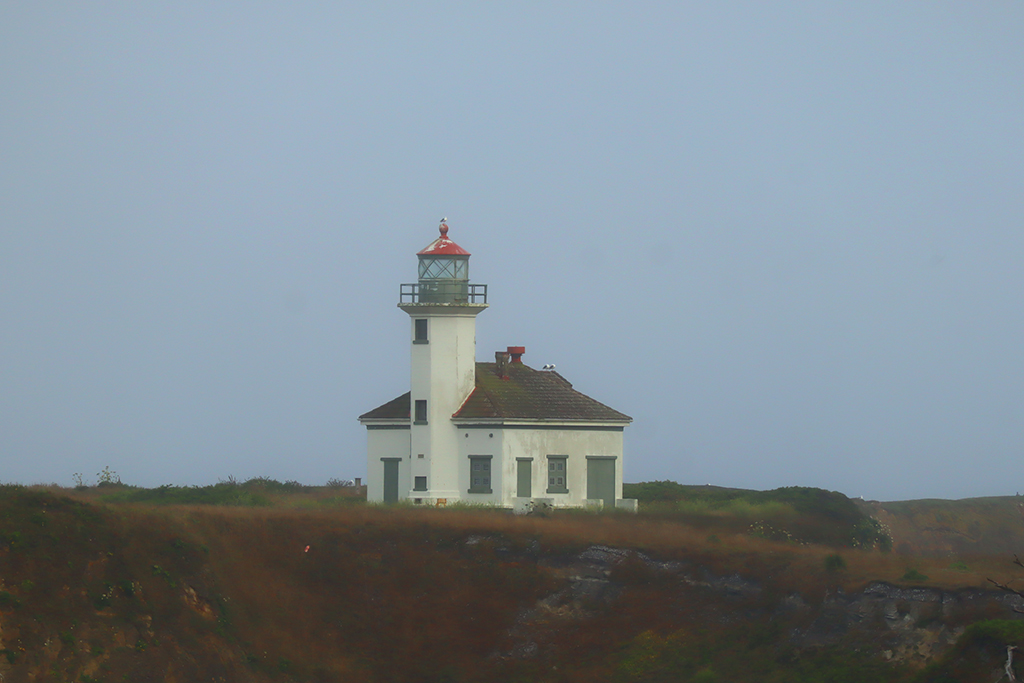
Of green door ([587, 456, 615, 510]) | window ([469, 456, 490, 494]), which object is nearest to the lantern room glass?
window ([469, 456, 490, 494])

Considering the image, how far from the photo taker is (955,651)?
104 feet

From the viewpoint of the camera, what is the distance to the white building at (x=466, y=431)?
46.1m

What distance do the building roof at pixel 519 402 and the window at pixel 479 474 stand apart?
1.45m

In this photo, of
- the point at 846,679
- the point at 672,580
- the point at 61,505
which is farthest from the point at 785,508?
the point at 61,505

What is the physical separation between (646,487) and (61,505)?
2800 centimetres

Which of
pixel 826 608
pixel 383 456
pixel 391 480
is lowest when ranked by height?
pixel 826 608

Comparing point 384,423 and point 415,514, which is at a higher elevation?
point 384,423

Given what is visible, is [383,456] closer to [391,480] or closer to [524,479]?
[391,480]

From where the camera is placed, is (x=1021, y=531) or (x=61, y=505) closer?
(x=61, y=505)

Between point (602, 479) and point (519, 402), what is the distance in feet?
13.1

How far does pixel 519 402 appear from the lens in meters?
47.5

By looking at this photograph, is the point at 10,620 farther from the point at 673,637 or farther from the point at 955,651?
the point at 955,651

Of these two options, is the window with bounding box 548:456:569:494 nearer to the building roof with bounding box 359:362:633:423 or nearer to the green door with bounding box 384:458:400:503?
the building roof with bounding box 359:362:633:423

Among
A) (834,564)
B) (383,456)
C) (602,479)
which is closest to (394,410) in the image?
(383,456)
